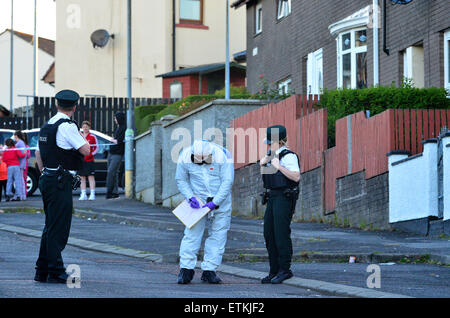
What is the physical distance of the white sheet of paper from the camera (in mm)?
10258

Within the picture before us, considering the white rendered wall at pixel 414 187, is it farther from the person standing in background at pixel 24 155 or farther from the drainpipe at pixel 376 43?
the person standing in background at pixel 24 155

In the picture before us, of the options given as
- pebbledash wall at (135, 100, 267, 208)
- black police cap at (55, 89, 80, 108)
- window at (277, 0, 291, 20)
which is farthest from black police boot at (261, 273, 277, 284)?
window at (277, 0, 291, 20)

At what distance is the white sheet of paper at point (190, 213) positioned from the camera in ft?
33.7

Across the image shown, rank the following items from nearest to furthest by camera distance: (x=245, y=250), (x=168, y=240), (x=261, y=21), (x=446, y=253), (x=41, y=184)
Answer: (x=41, y=184), (x=446, y=253), (x=245, y=250), (x=168, y=240), (x=261, y=21)

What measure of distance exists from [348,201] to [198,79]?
93.3 ft

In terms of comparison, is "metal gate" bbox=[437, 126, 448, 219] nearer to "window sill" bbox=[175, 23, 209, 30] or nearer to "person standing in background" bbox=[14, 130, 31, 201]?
"person standing in background" bbox=[14, 130, 31, 201]

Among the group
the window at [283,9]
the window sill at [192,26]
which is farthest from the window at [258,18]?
the window sill at [192,26]

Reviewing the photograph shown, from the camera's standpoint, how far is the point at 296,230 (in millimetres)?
15445

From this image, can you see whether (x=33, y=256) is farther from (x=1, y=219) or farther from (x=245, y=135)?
(x=245, y=135)

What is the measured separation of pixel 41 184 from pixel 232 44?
38.9m

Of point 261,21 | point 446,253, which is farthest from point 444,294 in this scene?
point 261,21

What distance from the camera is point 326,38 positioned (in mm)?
27125

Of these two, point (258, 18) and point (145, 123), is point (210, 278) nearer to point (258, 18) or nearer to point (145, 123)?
point (145, 123)

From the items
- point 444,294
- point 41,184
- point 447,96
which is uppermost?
point 447,96
